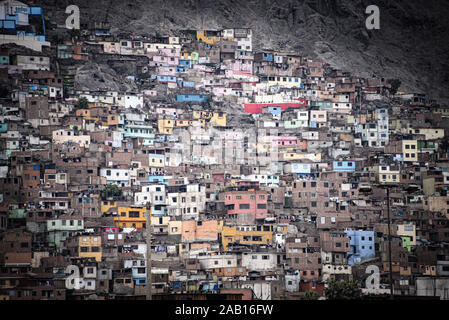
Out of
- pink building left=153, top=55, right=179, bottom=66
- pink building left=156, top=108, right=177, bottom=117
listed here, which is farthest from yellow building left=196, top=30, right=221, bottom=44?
pink building left=156, top=108, right=177, bottom=117

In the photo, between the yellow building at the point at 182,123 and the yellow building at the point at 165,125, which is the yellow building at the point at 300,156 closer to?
the yellow building at the point at 182,123

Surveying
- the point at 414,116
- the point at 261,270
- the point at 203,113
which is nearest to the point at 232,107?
the point at 203,113

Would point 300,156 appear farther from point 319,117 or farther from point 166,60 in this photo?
point 166,60

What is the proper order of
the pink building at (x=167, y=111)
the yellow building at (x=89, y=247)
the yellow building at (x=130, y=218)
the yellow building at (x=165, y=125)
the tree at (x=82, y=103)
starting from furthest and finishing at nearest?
1. the pink building at (x=167, y=111)
2. the yellow building at (x=165, y=125)
3. the tree at (x=82, y=103)
4. the yellow building at (x=130, y=218)
5. the yellow building at (x=89, y=247)

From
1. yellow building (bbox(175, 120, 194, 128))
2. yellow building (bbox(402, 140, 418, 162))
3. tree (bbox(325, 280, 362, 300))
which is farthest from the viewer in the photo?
yellow building (bbox(175, 120, 194, 128))

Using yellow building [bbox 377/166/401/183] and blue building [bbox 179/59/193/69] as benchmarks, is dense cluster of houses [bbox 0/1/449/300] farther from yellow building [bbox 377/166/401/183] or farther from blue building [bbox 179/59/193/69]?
blue building [bbox 179/59/193/69]

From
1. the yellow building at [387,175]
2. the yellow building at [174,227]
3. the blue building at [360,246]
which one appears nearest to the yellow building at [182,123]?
the yellow building at [174,227]
